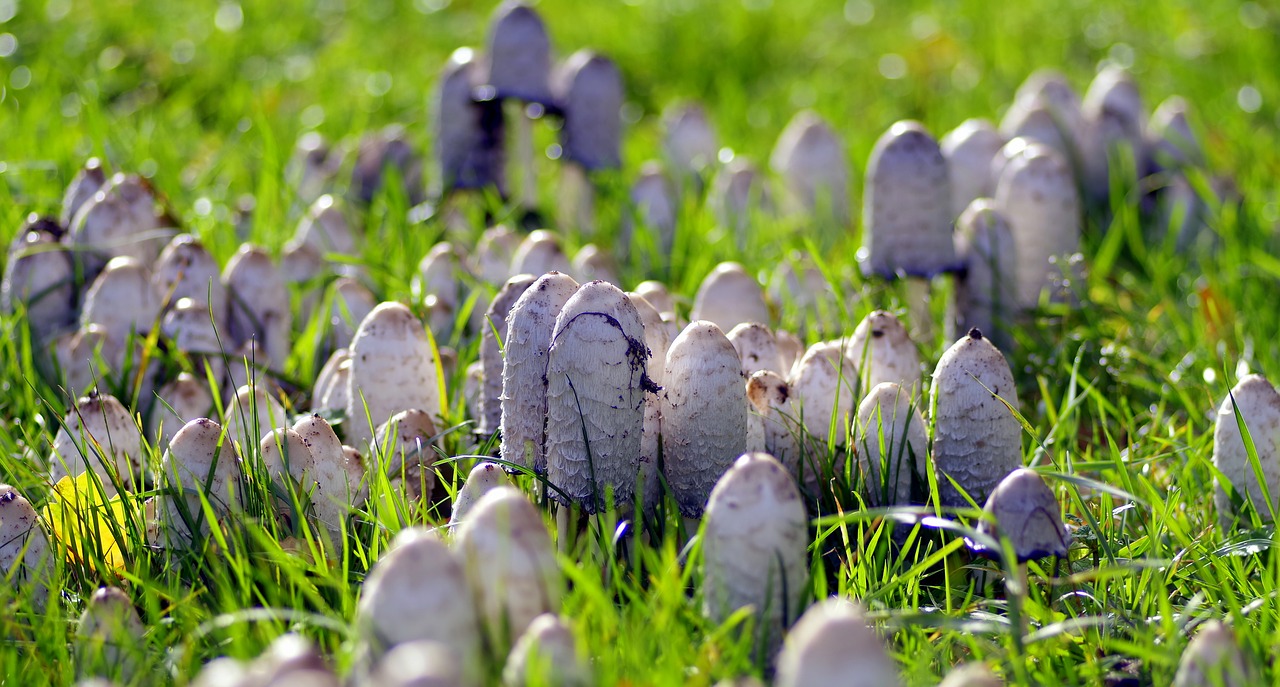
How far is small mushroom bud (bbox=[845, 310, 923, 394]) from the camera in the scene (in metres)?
2.46

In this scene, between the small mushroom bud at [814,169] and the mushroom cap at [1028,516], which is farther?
the small mushroom bud at [814,169]

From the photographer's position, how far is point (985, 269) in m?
3.11

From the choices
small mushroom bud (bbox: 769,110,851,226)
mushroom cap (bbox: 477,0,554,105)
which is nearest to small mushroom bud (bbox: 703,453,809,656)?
mushroom cap (bbox: 477,0,554,105)

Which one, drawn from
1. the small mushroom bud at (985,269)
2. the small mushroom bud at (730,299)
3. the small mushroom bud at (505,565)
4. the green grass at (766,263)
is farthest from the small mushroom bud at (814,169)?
the small mushroom bud at (505,565)

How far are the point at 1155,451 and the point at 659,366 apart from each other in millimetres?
1158

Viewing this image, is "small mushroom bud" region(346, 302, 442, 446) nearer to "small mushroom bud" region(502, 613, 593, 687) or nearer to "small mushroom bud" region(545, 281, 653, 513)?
"small mushroom bud" region(545, 281, 653, 513)

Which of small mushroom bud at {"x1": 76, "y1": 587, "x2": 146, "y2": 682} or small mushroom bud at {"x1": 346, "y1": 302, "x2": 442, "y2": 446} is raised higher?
small mushroom bud at {"x1": 346, "y1": 302, "x2": 442, "y2": 446}

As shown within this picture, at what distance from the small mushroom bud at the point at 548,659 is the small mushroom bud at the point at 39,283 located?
189cm

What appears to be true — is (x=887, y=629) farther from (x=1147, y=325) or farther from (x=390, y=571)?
(x=1147, y=325)

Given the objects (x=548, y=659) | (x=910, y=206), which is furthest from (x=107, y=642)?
(x=910, y=206)

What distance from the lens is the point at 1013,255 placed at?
10.2 ft

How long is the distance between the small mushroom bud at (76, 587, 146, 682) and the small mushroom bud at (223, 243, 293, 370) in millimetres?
1229

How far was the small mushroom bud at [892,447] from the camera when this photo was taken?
2.18m

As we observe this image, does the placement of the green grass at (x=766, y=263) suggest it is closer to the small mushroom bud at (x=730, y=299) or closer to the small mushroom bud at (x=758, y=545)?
the small mushroom bud at (x=758, y=545)
